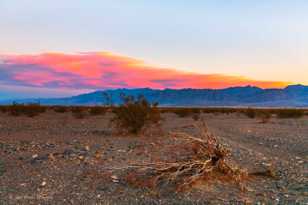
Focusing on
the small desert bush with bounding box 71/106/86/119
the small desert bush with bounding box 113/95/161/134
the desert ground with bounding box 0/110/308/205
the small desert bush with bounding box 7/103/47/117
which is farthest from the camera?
the small desert bush with bounding box 7/103/47/117

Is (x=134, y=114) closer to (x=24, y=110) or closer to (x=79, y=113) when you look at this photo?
(x=79, y=113)

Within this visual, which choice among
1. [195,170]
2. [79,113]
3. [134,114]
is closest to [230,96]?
[79,113]

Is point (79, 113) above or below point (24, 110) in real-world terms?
below

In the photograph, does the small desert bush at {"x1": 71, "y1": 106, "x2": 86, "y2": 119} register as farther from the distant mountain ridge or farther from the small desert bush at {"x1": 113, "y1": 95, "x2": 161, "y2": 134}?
the distant mountain ridge

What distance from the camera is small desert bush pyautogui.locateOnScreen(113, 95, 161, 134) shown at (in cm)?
1642

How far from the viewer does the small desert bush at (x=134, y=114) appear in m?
16.4

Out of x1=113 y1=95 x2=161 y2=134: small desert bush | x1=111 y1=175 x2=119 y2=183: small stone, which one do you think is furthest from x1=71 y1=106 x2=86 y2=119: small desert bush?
x1=111 y1=175 x2=119 y2=183: small stone

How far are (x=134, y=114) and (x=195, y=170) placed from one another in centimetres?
852

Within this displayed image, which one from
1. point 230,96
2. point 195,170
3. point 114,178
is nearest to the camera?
point 114,178

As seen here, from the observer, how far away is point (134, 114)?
1658 cm

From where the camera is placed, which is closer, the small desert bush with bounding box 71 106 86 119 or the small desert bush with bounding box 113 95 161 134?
the small desert bush with bounding box 113 95 161 134

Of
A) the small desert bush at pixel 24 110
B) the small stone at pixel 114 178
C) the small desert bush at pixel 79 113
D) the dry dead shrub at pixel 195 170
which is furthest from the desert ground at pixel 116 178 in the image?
the small desert bush at pixel 24 110

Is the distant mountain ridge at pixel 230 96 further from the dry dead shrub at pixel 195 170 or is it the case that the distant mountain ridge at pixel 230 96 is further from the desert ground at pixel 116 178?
the dry dead shrub at pixel 195 170

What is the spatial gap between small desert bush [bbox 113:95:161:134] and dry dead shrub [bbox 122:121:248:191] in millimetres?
7641
